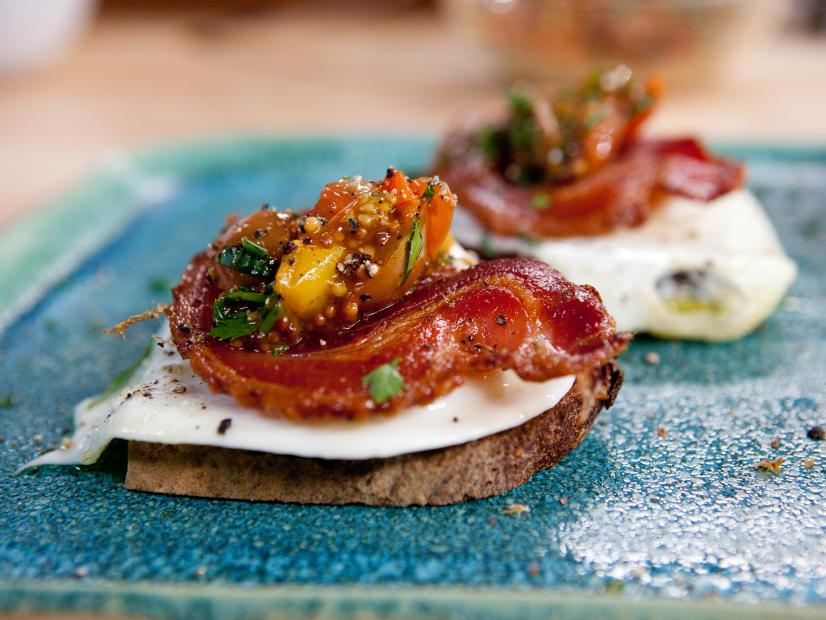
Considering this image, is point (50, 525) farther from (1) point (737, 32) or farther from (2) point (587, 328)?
(1) point (737, 32)

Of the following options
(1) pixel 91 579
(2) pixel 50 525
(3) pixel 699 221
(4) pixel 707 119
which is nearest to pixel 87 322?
(2) pixel 50 525

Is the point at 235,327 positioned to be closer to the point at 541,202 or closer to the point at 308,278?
the point at 308,278

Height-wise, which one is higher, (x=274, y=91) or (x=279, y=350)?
(x=274, y=91)

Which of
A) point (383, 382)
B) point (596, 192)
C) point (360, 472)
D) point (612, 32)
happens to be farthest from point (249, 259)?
point (612, 32)

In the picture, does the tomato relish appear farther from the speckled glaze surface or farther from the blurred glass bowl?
the blurred glass bowl

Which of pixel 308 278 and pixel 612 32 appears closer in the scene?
pixel 308 278

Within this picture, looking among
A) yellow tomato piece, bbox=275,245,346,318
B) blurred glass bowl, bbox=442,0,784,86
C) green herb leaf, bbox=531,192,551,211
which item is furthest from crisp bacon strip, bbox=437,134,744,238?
blurred glass bowl, bbox=442,0,784,86

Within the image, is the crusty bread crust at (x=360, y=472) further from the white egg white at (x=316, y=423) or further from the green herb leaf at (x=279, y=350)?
the green herb leaf at (x=279, y=350)


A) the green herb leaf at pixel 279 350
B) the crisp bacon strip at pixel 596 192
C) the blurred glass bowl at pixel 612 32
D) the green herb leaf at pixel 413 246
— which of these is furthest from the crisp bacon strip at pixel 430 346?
the blurred glass bowl at pixel 612 32
